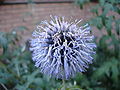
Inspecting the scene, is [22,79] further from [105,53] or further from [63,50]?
[105,53]

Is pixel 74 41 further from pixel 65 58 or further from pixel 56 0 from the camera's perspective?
pixel 56 0

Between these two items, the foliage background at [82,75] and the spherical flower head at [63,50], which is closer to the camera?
the spherical flower head at [63,50]

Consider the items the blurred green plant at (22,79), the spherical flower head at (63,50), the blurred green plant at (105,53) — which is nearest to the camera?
the spherical flower head at (63,50)

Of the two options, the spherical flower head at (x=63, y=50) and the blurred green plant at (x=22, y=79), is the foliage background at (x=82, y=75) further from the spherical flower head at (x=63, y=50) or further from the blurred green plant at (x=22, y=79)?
the spherical flower head at (x=63, y=50)

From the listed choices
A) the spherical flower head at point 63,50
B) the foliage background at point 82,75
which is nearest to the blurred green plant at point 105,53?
the foliage background at point 82,75

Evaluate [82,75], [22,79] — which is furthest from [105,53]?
[22,79]

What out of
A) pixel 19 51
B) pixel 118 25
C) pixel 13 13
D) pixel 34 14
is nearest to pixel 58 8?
pixel 34 14

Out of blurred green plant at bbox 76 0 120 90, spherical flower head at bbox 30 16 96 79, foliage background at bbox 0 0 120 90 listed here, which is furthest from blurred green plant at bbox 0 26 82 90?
blurred green plant at bbox 76 0 120 90

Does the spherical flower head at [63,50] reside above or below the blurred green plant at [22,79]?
above
